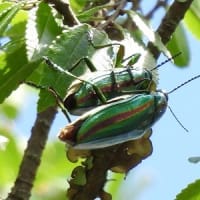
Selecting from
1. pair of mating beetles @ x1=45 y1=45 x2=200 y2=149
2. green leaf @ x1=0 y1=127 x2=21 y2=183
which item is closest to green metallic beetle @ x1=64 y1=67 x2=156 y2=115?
pair of mating beetles @ x1=45 y1=45 x2=200 y2=149

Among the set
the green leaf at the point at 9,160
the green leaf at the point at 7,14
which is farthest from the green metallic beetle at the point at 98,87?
the green leaf at the point at 9,160

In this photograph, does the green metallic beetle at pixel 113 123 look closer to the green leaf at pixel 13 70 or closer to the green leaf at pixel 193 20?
the green leaf at pixel 13 70

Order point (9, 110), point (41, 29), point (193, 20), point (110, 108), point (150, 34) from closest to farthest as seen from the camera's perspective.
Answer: point (110, 108)
point (41, 29)
point (150, 34)
point (193, 20)
point (9, 110)

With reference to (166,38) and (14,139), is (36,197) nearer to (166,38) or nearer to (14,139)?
(14,139)

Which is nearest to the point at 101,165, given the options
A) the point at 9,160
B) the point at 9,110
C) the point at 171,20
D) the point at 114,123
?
the point at 114,123

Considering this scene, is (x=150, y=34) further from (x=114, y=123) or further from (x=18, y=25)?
(x=18, y=25)

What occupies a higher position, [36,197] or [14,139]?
[14,139]

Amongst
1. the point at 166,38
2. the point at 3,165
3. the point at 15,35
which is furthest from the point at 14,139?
the point at 166,38
